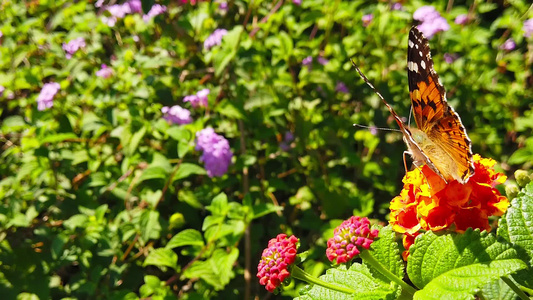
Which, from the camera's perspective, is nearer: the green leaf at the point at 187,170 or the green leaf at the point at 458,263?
the green leaf at the point at 458,263

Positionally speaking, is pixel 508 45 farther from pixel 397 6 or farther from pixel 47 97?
pixel 47 97

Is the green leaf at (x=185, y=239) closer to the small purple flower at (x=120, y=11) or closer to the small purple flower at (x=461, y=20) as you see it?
the small purple flower at (x=120, y=11)

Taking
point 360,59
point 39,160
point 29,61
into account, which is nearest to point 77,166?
point 39,160

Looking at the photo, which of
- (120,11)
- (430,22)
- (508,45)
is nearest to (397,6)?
(430,22)

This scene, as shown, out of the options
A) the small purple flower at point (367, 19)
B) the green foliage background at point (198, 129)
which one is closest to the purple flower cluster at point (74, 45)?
the green foliage background at point (198, 129)

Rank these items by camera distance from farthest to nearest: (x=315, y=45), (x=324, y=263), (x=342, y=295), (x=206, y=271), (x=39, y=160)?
(x=315, y=45)
(x=39, y=160)
(x=324, y=263)
(x=206, y=271)
(x=342, y=295)

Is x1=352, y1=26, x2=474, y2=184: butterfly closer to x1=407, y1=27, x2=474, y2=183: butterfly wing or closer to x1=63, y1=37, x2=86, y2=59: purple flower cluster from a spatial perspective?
x1=407, y1=27, x2=474, y2=183: butterfly wing

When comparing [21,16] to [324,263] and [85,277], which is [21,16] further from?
[324,263]
